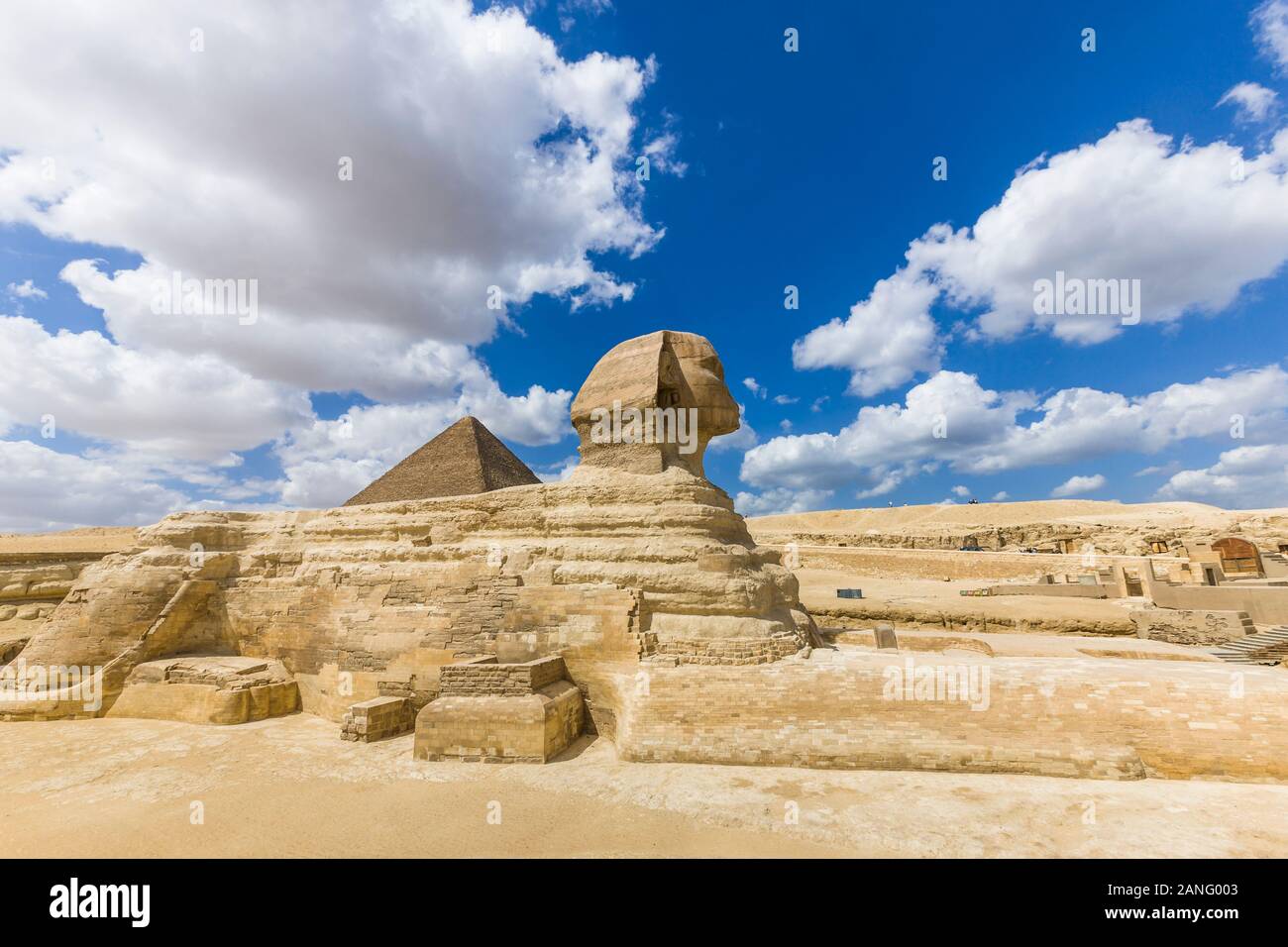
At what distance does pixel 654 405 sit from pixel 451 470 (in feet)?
28.6

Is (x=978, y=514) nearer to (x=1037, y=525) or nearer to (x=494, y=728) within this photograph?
(x=1037, y=525)

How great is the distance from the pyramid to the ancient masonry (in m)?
3.82

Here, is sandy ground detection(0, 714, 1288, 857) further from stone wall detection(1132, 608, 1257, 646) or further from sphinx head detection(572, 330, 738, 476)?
stone wall detection(1132, 608, 1257, 646)

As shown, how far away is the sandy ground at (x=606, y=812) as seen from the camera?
4586 mm

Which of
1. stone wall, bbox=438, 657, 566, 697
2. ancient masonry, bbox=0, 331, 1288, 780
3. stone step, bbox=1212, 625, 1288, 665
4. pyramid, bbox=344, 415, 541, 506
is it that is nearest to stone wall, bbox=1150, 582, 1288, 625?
stone step, bbox=1212, 625, 1288, 665

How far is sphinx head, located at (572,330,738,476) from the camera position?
9219 mm

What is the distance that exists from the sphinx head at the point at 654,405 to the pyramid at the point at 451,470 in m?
5.95

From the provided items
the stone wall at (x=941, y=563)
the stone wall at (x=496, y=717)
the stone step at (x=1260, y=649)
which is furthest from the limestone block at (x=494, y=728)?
the stone wall at (x=941, y=563)

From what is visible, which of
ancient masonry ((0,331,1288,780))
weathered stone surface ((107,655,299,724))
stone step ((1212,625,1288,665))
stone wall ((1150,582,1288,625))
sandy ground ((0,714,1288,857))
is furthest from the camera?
stone wall ((1150,582,1288,625))

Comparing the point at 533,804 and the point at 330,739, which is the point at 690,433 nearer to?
the point at 533,804

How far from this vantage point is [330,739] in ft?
26.5
